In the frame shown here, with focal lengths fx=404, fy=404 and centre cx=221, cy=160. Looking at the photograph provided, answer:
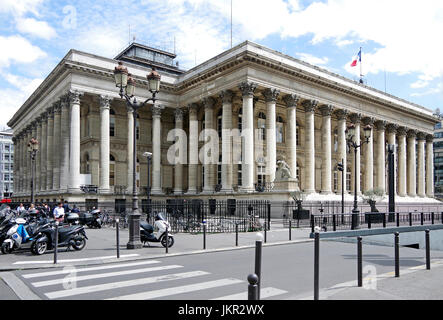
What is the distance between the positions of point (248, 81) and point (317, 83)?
31.2 ft

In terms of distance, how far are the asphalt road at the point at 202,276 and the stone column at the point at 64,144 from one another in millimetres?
28504

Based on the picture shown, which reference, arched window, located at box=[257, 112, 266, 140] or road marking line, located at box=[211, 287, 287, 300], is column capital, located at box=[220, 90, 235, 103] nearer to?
arched window, located at box=[257, 112, 266, 140]

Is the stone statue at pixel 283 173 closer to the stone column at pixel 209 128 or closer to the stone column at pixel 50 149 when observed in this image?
the stone column at pixel 209 128

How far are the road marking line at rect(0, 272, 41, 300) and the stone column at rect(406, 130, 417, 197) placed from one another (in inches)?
2196

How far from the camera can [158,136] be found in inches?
1634

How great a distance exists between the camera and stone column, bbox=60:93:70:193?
125 feet

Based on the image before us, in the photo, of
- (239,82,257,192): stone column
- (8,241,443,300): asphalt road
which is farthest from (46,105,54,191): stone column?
(8,241,443,300): asphalt road

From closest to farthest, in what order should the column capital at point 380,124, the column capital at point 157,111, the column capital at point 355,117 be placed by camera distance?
1. the column capital at point 157,111
2. the column capital at point 355,117
3. the column capital at point 380,124

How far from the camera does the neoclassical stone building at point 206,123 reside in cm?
3612

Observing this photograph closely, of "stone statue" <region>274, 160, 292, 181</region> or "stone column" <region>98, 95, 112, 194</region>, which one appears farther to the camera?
"stone column" <region>98, 95, 112, 194</region>

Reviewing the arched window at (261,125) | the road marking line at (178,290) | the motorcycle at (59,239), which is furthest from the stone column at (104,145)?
the road marking line at (178,290)

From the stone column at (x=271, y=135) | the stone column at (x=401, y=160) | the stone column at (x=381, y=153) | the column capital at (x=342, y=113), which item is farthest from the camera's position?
the stone column at (x=401, y=160)
